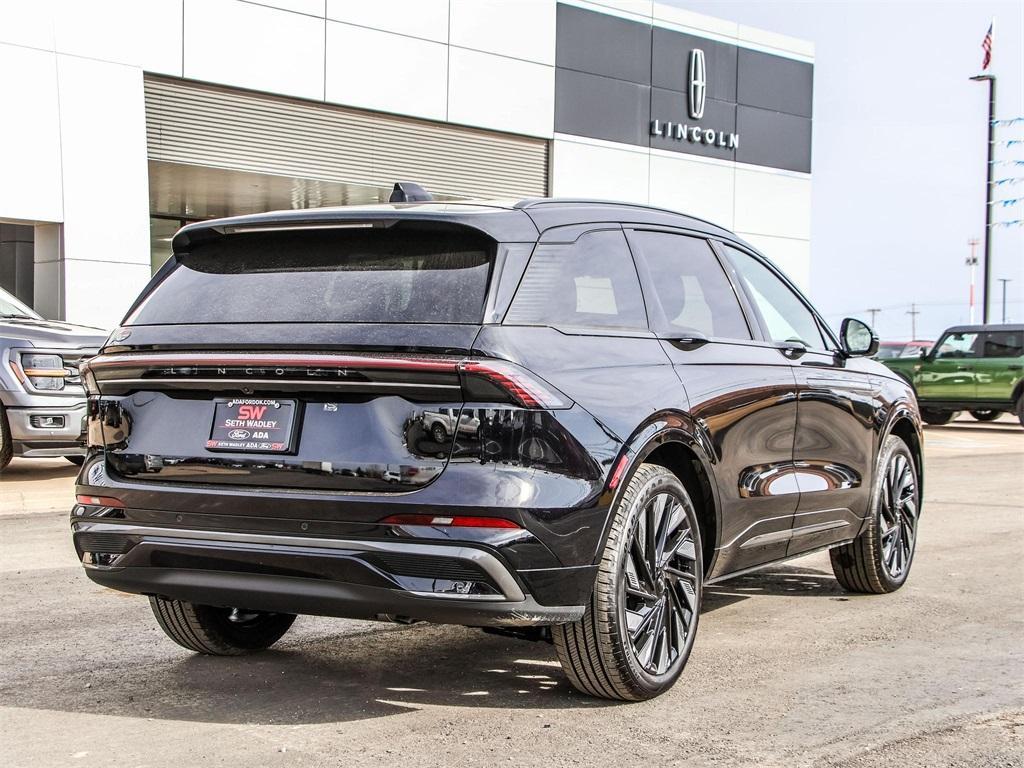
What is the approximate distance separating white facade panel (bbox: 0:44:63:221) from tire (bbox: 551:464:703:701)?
556 inches

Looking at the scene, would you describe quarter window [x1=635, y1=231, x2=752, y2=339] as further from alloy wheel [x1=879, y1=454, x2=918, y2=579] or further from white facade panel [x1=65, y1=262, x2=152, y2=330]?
white facade panel [x1=65, y1=262, x2=152, y2=330]

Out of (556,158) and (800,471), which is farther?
(556,158)

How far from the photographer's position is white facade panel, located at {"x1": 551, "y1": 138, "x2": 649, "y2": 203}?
80.2 feet

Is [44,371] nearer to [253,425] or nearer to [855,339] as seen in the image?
[855,339]

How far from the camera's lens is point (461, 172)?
908 inches

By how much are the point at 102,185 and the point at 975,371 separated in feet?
51.3

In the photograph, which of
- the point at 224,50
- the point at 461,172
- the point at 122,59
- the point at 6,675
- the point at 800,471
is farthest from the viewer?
the point at 461,172

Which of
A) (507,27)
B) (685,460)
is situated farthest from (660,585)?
(507,27)

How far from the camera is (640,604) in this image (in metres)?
4.70

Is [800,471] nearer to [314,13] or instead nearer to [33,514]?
[33,514]

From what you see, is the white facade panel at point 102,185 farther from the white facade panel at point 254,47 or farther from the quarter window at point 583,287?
the quarter window at point 583,287

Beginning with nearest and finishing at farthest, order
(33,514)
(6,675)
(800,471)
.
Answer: (6,675) < (800,471) < (33,514)

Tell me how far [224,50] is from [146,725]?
1642cm

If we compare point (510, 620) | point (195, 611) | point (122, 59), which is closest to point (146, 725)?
point (195, 611)
